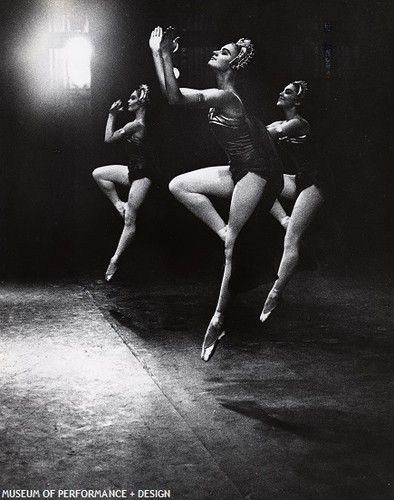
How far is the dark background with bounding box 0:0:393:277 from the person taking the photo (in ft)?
38.1

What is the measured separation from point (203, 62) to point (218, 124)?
6.86 m

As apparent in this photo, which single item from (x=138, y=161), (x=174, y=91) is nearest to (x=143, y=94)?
(x=138, y=161)

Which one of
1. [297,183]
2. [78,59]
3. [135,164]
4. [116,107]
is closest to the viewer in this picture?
[297,183]

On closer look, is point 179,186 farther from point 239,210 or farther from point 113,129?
point 113,129

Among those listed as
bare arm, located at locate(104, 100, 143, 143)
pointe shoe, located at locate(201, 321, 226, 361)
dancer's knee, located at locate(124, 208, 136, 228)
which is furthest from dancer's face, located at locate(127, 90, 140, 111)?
pointe shoe, located at locate(201, 321, 226, 361)

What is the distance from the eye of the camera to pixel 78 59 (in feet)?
39.0

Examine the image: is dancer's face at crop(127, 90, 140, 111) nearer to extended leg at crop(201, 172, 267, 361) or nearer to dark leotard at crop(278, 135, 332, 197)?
dark leotard at crop(278, 135, 332, 197)

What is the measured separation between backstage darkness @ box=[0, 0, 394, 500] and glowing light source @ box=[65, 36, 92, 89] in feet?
0.92

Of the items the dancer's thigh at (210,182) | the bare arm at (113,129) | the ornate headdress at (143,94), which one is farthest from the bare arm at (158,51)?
the ornate headdress at (143,94)

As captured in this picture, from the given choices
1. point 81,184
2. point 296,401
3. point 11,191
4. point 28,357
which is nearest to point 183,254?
point 81,184

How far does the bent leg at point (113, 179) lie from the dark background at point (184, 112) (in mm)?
2141

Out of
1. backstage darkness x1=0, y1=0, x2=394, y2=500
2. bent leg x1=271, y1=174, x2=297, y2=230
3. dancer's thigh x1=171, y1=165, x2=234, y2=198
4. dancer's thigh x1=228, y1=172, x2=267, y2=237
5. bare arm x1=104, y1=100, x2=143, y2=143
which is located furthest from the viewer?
bare arm x1=104, y1=100, x2=143, y2=143

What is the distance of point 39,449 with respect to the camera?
3.64m

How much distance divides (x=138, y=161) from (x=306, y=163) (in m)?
2.77
